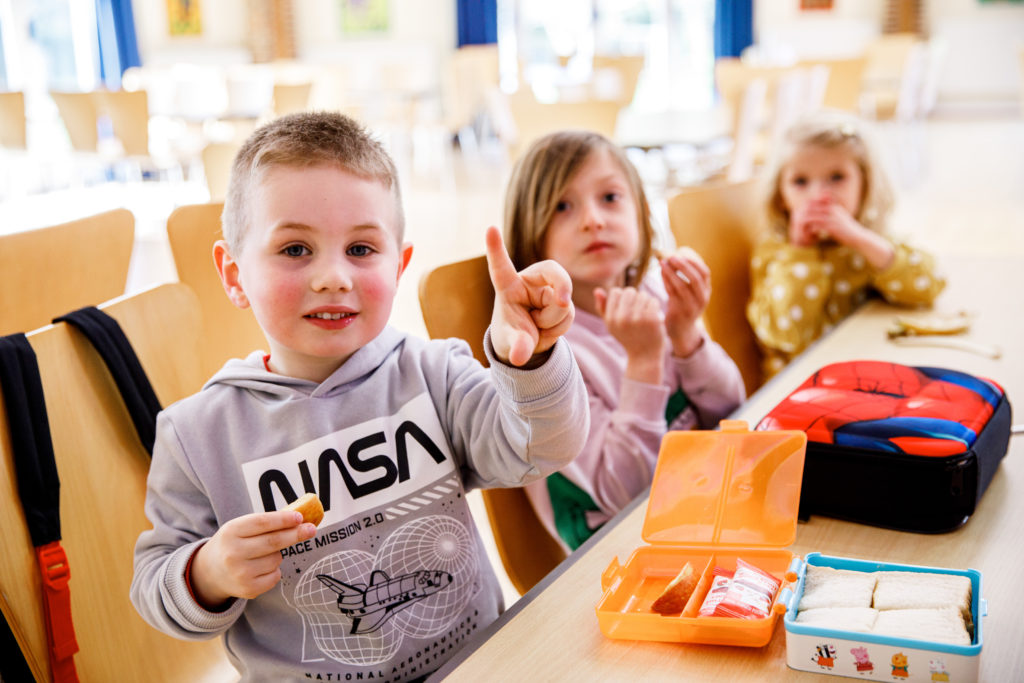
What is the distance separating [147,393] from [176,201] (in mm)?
6758

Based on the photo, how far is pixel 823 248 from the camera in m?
2.11

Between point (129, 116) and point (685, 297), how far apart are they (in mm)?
6542

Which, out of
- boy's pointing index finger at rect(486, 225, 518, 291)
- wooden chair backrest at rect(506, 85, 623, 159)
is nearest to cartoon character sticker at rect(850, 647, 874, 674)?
boy's pointing index finger at rect(486, 225, 518, 291)

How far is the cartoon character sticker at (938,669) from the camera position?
74cm

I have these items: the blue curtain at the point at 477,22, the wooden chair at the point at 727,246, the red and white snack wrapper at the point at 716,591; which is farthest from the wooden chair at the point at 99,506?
the blue curtain at the point at 477,22

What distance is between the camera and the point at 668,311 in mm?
1568

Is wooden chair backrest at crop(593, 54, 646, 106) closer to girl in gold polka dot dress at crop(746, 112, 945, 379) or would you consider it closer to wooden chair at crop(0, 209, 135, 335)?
girl in gold polka dot dress at crop(746, 112, 945, 379)

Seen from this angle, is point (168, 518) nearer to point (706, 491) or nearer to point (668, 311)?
point (706, 491)

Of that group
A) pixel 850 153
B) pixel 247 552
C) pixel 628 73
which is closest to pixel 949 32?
pixel 628 73

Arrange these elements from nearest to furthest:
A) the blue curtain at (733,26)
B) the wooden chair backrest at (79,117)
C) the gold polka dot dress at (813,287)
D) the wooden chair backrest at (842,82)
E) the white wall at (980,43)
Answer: the gold polka dot dress at (813,287)
the wooden chair backrest at (842,82)
the wooden chair backrest at (79,117)
the blue curtain at (733,26)
the white wall at (980,43)

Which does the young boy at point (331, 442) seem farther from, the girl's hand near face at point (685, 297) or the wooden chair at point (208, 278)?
the wooden chair at point (208, 278)

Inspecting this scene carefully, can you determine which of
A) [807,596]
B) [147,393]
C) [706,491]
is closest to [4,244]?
[147,393]

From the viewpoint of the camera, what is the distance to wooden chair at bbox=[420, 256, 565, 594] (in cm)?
133

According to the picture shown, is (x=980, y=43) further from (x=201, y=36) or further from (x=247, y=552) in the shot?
(x=247, y=552)
